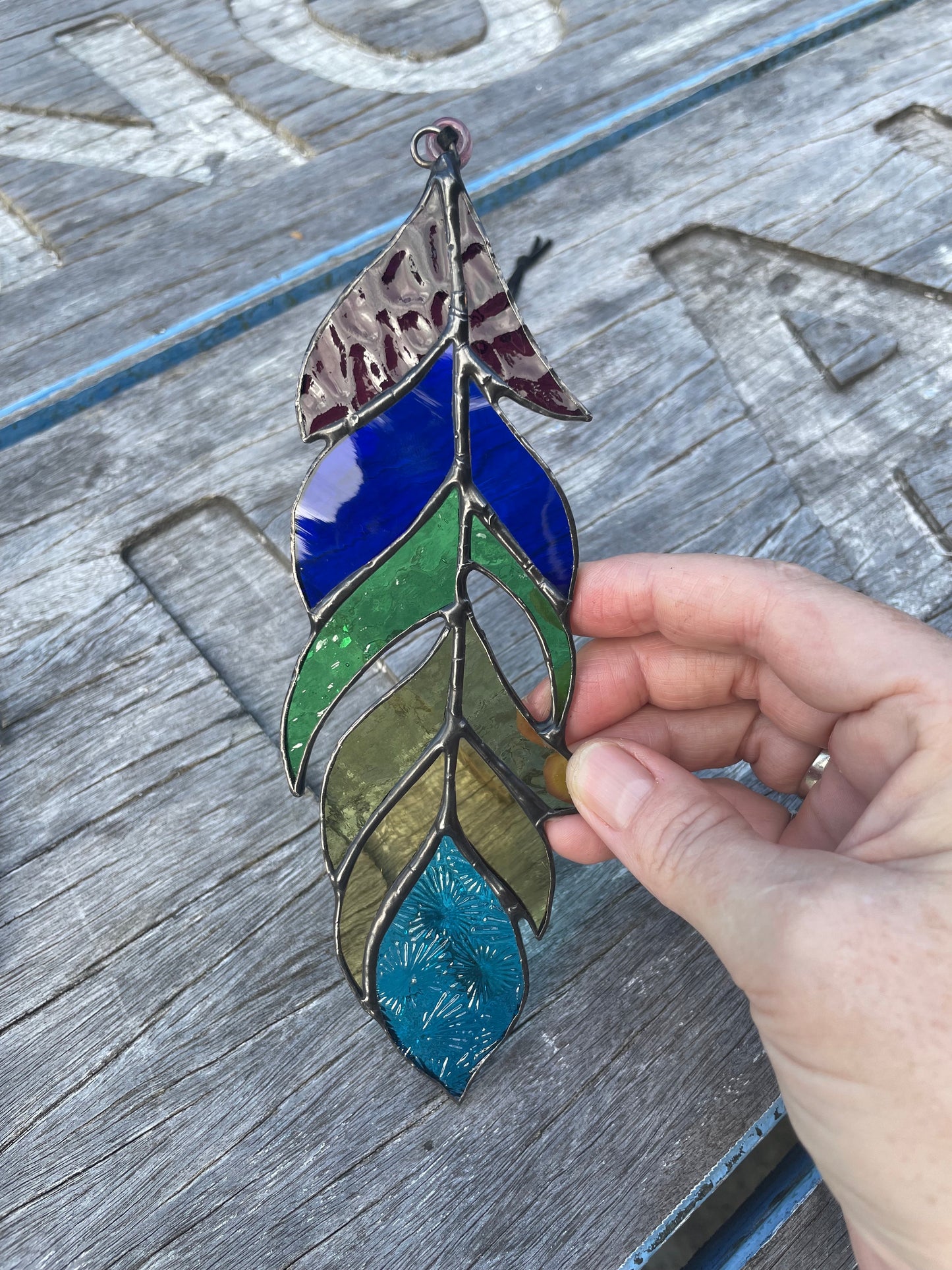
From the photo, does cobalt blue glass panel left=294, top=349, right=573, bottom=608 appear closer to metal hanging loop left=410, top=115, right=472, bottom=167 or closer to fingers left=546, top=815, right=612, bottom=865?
metal hanging loop left=410, top=115, right=472, bottom=167

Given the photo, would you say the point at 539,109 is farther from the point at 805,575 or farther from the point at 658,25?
the point at 805,575

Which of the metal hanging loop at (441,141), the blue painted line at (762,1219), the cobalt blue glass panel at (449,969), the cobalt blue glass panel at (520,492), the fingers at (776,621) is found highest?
the metal hanging loop at (441,141)

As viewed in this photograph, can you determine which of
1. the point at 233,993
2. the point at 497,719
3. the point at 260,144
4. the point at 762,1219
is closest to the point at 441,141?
the point at 497,719

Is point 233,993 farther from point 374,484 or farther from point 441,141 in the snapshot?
point 441,141

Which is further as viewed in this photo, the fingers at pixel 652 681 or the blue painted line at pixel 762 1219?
the fingers at pixel 652 681

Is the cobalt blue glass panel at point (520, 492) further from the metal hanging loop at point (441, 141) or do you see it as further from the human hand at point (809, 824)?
the metal hanging loop at point (441, 141)

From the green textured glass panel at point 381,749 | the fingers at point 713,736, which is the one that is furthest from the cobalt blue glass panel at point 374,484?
the fingers at point 713,736
